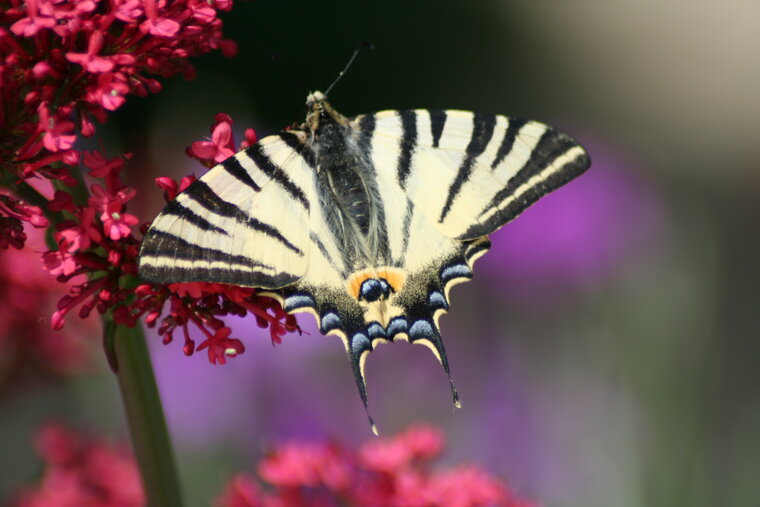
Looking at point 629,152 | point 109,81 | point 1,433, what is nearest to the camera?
point 109,81

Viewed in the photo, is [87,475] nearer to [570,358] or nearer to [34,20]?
[34,20]

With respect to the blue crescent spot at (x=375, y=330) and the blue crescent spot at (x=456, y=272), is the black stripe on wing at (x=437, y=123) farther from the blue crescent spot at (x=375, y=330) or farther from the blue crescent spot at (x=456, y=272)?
the blue crescent spot at (x=375, y=330)

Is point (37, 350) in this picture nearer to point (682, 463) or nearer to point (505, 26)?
point (682, 463)

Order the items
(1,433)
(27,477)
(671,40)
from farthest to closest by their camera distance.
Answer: (671,40), (1,433), (27,477)

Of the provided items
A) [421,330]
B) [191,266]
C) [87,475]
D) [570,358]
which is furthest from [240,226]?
[570,358]

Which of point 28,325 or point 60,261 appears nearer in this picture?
point 60,261

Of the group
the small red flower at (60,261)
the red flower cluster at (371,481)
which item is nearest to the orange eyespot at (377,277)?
the red flower cluster at (371,481)

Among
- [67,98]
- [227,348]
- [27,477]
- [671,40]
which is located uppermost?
[671,40]

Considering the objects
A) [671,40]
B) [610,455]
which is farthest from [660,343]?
[671,40]
